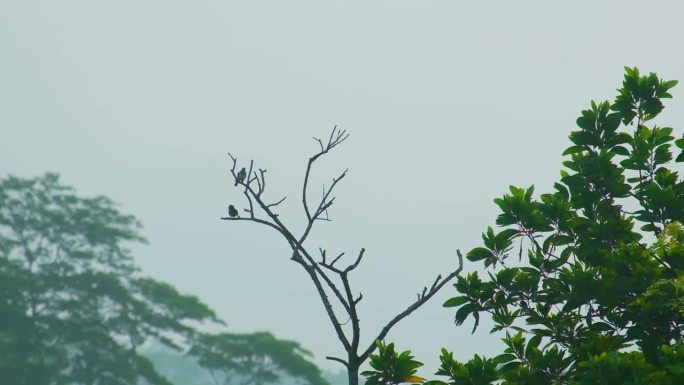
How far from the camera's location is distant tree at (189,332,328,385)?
4106 centimetres

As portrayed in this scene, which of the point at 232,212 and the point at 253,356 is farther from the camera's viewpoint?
the point at 253,356

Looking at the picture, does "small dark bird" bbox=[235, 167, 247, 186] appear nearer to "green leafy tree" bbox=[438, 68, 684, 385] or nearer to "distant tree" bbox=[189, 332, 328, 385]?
"green leafy tree" bbox=[438, 68, 684, 385]

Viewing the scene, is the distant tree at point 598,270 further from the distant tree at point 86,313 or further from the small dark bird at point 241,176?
the distant tree at point 86,313

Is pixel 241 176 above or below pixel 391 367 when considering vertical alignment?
above

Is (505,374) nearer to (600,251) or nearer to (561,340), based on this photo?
(561,340)

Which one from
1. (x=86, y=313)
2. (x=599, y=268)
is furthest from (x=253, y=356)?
(x=599, y=268)

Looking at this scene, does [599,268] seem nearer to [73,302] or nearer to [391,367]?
[391,367]

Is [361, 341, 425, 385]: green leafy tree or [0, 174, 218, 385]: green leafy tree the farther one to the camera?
[0, 174, 218, 385]: green leafy tree

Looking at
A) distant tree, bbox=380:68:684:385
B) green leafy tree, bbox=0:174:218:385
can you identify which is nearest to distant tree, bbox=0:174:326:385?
green leafy tree, bbox=0:174:218:385

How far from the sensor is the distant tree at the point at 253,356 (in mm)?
41062

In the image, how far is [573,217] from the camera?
211 inches

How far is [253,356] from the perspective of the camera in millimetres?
41781

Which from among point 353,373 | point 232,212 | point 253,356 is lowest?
point 353,373

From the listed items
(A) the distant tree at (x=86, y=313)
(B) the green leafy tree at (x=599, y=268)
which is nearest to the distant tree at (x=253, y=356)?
(A) the distant tree at (x=86, y=313)
